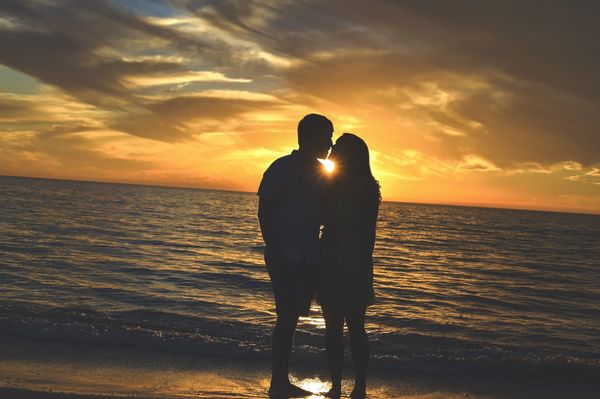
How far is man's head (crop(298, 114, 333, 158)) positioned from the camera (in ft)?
14.7

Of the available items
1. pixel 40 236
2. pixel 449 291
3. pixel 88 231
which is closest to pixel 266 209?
pixel 449 291

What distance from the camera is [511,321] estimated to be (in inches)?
484

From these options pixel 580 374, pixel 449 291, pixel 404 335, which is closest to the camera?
pixel 580 374

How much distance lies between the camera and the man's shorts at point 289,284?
4.43 metres

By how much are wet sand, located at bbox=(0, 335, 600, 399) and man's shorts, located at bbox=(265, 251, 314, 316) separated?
997mm

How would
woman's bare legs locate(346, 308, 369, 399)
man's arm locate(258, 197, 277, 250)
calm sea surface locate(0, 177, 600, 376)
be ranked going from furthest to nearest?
calm sea surface locate(0, 177, 600, 376)
woman's bare legs locate(346, 308, 369, 399)
man's arm locate(258, 197, 277, 250)

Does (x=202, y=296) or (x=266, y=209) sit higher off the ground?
(x=266, y=209)

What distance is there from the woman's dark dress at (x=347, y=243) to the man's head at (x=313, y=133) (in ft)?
1.25

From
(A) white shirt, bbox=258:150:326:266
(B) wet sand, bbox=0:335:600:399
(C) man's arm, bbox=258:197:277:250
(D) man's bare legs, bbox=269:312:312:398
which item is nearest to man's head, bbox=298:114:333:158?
(A) white shirt, bbox=258:150:326:266

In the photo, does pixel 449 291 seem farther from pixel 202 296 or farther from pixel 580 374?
pixel 580 374

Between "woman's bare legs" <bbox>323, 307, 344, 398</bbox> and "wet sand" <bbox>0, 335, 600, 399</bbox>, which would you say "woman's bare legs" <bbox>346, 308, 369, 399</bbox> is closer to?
"woman's bare legs" <bbox>323, 307, 344, 398</bbox>

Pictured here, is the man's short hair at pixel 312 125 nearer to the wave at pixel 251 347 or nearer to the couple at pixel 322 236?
the couple at pixel 322 236

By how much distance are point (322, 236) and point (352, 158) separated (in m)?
0.73

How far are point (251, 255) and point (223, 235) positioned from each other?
1002 centimetres
